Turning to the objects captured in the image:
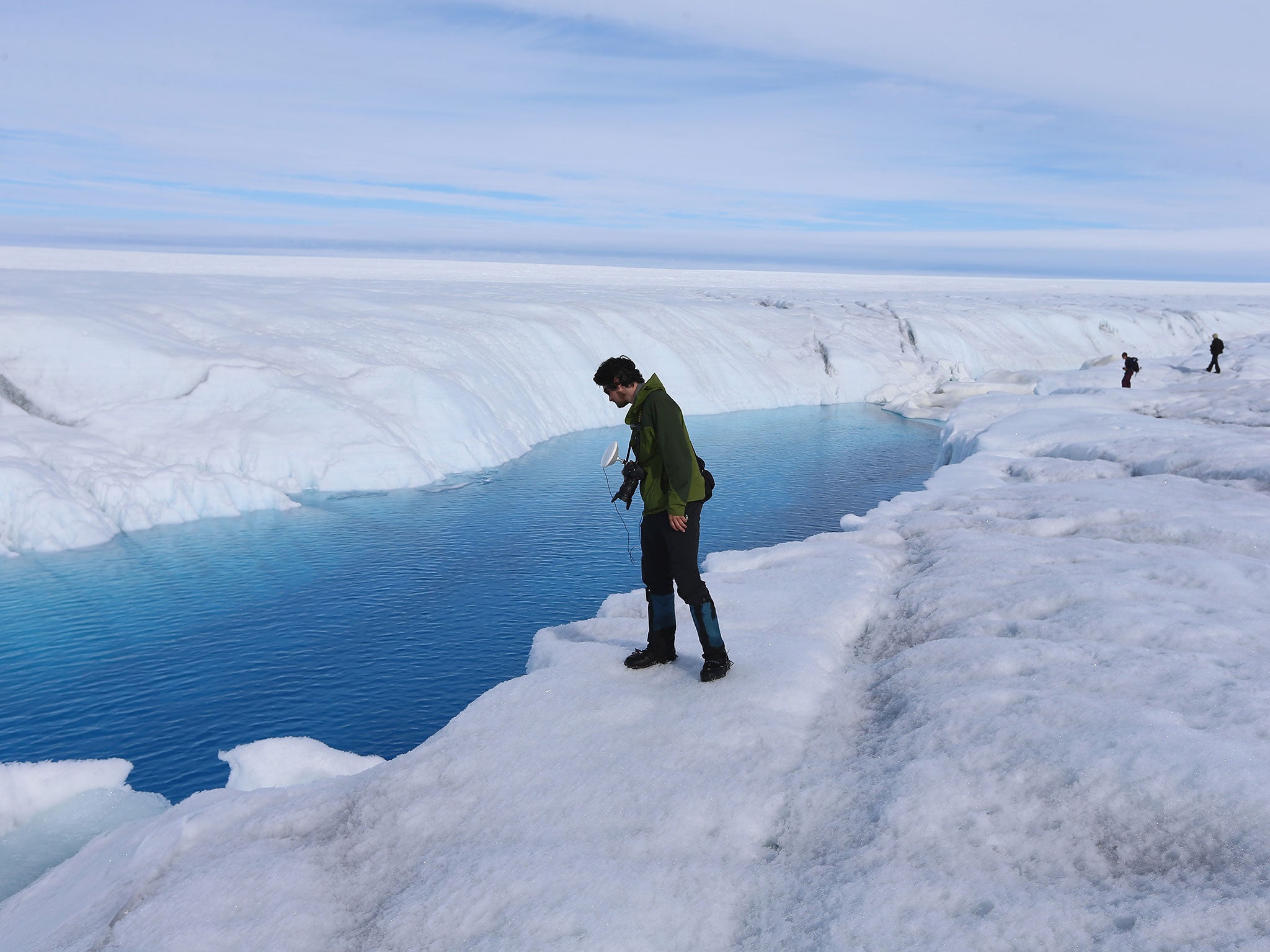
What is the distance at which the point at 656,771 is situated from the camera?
4.30 meters

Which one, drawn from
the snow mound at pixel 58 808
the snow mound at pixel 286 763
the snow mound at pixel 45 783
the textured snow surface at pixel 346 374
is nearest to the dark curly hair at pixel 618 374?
the snow mound at pixel 286 763

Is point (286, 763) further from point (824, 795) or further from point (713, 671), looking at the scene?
point (824, 795)

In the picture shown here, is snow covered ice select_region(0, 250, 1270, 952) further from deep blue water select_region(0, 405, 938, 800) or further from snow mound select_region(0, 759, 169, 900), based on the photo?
deep blue water select_region(0, 405, 938, 800)

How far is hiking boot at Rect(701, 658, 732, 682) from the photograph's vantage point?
527 cm

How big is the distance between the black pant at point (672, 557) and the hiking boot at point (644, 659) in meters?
0.43

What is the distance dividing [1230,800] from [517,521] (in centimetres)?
1548

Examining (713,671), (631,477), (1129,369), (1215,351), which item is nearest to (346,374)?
(631,477)

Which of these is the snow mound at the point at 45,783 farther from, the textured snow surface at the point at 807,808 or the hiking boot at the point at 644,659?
the hiking boot at the point at 644,659

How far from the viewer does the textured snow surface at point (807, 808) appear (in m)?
3.22

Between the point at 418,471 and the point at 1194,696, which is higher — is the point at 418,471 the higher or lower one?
the lower one

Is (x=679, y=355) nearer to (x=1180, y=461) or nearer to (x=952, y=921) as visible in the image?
(x=1180, y=461)

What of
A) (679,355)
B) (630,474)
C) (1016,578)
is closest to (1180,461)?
(1016,578)

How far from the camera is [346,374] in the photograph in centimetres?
2303

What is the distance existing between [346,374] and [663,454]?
19.7 meters
